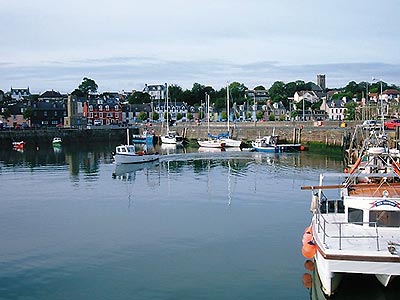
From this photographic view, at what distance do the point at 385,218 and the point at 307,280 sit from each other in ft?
11.3

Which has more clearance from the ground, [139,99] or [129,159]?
[139,99]

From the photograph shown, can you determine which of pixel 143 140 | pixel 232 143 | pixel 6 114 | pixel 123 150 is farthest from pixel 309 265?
pixel 6 114

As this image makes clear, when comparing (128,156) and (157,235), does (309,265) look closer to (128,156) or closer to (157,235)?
(157,235)

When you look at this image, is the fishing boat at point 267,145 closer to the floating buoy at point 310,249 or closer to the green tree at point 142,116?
the floating buoy at point 310,249

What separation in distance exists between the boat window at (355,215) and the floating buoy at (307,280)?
2.53 metres

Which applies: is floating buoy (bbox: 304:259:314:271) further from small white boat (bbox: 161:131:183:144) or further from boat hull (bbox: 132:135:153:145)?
boat hull (bbox: 132:135:153:145)

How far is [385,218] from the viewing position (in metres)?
17.0

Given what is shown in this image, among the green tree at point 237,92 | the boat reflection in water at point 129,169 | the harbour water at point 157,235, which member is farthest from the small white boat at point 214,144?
the green tree at point 237,92

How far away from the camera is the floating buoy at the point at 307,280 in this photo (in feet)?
59.7

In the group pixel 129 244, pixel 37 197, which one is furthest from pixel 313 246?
pixel 37 197

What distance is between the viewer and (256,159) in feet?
197

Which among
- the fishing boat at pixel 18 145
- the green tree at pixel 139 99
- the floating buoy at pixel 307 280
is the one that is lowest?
the floating buoy at pixel 307 280

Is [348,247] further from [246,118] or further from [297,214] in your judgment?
[246,118]

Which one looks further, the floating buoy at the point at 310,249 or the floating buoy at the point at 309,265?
the floating buoy at the point at 309,265
